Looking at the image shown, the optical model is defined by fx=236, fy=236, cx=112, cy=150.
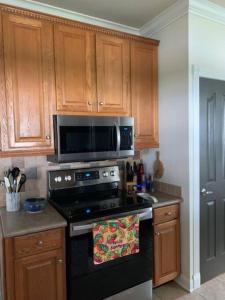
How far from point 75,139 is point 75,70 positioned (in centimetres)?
61

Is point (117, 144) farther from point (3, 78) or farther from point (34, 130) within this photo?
point (3, 78)

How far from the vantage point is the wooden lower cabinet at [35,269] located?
1.56 m

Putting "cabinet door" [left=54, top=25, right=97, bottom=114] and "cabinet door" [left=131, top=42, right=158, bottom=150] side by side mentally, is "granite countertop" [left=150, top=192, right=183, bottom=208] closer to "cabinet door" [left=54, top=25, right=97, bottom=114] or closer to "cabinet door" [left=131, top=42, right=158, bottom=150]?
"cabinet door" [left=131, top=42, right=158, bottom=150]

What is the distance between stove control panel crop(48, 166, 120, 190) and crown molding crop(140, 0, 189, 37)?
5.01ft

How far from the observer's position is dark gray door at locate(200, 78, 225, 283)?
7.57 ft

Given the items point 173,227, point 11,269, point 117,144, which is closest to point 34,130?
point 117,144

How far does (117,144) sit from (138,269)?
1094 millimetres

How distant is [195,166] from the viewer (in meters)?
2.22

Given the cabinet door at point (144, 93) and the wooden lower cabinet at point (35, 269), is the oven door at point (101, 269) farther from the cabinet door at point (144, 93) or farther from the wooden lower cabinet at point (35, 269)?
Answer: the cabinet door at point (144, 93)

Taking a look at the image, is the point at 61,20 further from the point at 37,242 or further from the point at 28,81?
the point at 37,242

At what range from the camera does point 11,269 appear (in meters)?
1.56

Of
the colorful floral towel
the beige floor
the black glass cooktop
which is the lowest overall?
the beige floor

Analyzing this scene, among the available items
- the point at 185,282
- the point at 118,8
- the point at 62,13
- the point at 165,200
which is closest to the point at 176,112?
the point at 165,200

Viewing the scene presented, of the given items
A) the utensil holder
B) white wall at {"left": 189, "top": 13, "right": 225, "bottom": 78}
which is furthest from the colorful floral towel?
white wall at {"left": 189, "top": 13, "right": 225, "bottom": 78}
